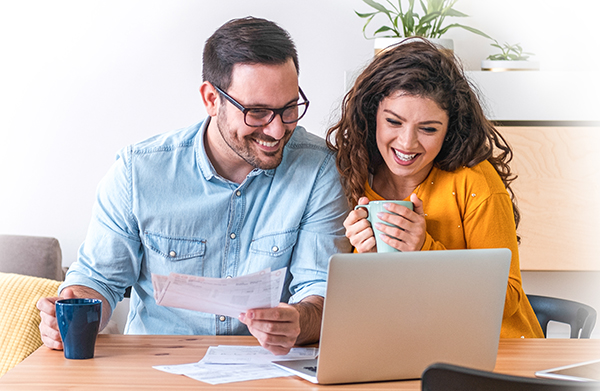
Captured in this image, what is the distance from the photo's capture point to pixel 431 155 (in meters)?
1.54

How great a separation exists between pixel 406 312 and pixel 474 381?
12.7 inches

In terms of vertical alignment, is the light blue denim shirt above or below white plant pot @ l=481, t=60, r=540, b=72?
below

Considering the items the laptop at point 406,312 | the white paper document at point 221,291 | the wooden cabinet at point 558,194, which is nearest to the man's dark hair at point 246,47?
the white paper document at point 221,291

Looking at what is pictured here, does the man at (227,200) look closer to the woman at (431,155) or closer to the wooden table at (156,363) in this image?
the woman at (431,155)

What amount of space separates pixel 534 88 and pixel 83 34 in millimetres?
1772

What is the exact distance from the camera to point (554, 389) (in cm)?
66

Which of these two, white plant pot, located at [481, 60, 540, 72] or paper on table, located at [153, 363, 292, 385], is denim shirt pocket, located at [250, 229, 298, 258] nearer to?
paper on table, located at [153, 363, 292, 385]

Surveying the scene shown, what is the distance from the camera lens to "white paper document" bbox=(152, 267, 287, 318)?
3.71 feet

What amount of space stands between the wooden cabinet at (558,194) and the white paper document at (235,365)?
Result: 56.9 inches

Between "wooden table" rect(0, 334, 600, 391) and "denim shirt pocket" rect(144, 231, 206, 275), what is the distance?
0.27m

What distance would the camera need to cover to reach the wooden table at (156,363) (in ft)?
3.32

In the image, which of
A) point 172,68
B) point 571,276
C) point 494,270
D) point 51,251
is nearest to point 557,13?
point 571,276

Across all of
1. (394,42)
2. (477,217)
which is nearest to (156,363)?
(477,217)

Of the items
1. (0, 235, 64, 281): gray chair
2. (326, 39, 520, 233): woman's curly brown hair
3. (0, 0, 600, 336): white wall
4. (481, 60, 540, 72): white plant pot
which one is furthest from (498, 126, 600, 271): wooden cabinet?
(0, 235, 64, 281): gray chair
